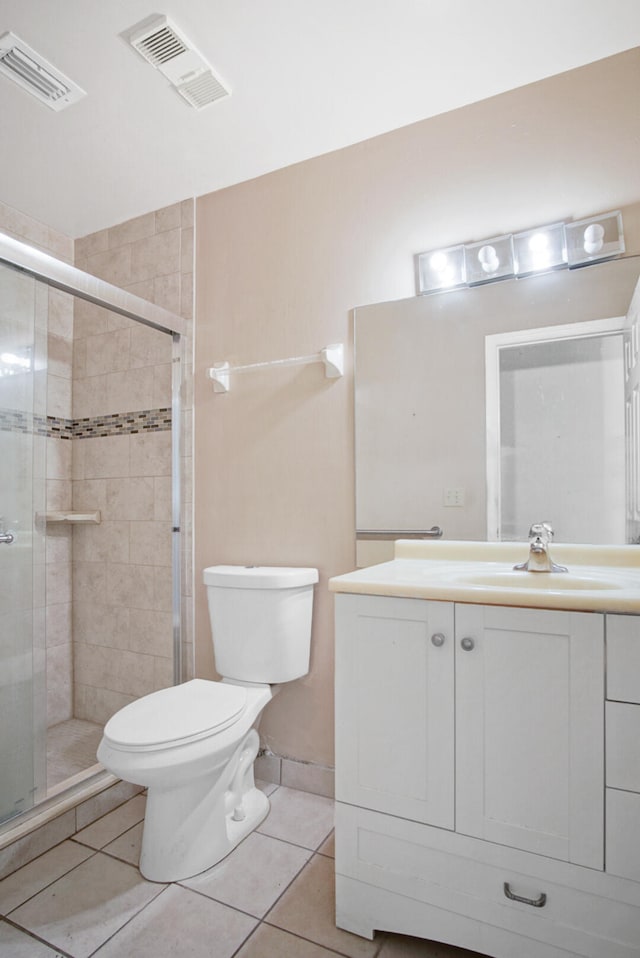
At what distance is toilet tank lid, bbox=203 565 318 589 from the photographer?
1.79m

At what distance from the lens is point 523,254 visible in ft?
5.35

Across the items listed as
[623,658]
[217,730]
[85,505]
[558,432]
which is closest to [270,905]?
[217,730]

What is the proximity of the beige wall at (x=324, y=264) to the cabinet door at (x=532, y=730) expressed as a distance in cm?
80

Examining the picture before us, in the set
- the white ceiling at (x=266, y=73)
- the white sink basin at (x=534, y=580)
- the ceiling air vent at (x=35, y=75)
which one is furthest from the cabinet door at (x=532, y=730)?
the ceiling air vent at (x=35, y=75)

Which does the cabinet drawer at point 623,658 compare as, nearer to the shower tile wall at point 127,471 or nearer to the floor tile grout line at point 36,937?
the floor tile grout line at point 36,937

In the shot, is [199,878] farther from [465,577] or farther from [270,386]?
[270,386]

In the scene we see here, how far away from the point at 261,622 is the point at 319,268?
50.6 inches

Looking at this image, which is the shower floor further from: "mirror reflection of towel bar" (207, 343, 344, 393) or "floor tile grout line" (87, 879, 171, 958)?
"mirror reflection of towel bar" (207, 343, 344, 393)

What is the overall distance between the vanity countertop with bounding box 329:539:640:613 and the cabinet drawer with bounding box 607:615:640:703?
0.03 meters

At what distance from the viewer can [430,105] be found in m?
1.75

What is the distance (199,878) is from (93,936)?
0.28 metres

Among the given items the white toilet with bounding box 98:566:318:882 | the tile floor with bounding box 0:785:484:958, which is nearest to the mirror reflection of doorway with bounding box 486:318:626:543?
the white toilet with bounding box 98:566:318:882

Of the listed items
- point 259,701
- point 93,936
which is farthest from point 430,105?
point 93,936

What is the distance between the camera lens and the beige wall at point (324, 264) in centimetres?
160
